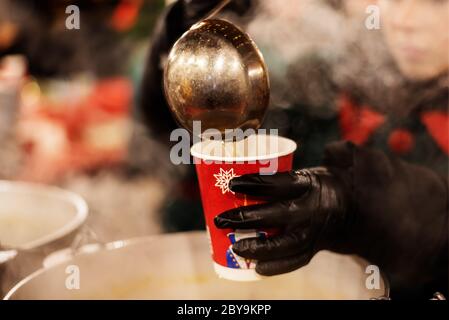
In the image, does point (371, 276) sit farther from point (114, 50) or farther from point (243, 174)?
point (114, 50)

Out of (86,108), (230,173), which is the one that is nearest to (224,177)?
(230,173)

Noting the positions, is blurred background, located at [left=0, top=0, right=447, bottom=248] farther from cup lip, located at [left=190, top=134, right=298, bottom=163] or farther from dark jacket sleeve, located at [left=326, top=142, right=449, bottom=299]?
cup lip, located at [left=190, top=134, right=298, bottom=163]

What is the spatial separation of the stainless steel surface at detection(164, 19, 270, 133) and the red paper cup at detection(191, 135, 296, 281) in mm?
58

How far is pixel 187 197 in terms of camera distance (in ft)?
6.86

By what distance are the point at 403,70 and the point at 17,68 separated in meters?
2.09

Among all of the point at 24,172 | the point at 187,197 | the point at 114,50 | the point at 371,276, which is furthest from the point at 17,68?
the point at 371,276

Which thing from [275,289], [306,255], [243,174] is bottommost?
[275,289]

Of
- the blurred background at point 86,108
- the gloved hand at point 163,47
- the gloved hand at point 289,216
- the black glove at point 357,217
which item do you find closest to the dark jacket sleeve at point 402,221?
the black glove at point 357,217

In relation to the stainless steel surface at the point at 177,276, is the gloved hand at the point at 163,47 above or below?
above

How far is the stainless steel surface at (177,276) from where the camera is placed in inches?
38.2

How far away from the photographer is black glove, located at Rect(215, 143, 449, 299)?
0.90m

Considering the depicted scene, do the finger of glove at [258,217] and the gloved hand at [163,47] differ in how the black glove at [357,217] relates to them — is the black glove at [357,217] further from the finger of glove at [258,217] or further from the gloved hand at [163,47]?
the gloved hand at [163,47]

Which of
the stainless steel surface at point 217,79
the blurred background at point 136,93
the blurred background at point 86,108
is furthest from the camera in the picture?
the blurred background at point 86,108

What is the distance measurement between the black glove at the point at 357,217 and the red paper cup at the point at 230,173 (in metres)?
0.02
